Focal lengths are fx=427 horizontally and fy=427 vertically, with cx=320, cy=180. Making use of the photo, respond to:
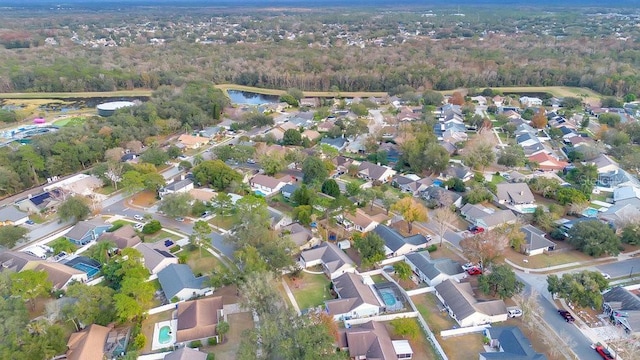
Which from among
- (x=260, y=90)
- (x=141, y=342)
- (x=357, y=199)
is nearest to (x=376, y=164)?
(x=357, y=199)

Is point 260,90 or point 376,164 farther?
point 260,90

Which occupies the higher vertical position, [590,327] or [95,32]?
[95,32]

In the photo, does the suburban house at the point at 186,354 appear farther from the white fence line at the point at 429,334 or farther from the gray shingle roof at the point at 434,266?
the gray shingle roof at the point at 434,266

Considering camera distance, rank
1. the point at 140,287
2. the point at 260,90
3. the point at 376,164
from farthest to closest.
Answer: the point at 260,90, the point at 376,164, the point at 140,287

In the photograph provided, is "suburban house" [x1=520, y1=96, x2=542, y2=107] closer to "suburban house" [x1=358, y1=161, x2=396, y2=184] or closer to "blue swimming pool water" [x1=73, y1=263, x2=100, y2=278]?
"suburban house" [x1=358, y1=161, x2=396, y2=184]

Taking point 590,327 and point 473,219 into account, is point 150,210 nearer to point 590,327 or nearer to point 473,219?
point 473,219

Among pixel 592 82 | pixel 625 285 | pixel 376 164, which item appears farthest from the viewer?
pixel 592 82

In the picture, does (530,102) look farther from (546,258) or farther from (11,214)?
(11,214)

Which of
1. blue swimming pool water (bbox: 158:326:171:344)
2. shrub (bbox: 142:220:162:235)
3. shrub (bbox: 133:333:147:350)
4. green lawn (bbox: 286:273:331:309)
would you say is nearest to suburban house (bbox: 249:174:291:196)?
shrub (bbox: 142:220:162:235)
